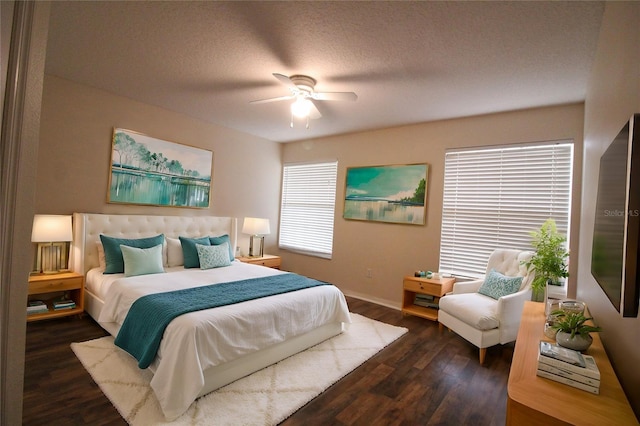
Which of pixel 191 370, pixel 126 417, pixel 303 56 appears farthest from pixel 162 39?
pixel 126 417

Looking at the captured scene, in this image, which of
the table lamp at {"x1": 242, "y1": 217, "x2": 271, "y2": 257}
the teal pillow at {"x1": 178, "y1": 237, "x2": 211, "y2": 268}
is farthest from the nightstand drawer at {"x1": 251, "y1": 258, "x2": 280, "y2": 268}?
the teal pillow at {"x1": 178, "y1": 237, "x2": 211, "y2": 268}

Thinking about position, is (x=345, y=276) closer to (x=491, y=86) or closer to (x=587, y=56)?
(x=491, y=86)

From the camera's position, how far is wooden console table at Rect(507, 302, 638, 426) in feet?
3.68

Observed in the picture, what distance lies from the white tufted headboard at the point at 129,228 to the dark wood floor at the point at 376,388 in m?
0.74

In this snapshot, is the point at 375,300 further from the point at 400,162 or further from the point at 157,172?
the point at 157,172

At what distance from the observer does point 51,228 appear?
317 centimetres

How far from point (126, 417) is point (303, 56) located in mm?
2921

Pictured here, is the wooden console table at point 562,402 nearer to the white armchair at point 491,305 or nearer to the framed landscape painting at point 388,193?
the white armchair at point 491,305

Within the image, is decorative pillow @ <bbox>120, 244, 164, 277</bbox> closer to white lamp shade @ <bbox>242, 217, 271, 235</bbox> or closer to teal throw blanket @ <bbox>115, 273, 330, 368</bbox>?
teal throw blanket @ <bbox>115, 273, 330, 368</bbox>

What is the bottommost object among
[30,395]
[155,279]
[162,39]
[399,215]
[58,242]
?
[30,395]

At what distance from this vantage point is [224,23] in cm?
222

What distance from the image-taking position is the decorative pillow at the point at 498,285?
10.5ft

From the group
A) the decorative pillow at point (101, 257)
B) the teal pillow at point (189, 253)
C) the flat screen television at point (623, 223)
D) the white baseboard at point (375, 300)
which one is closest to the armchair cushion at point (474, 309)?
the white baseboard at point (375, 300)

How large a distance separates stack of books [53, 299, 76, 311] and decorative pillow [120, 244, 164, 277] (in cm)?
70
